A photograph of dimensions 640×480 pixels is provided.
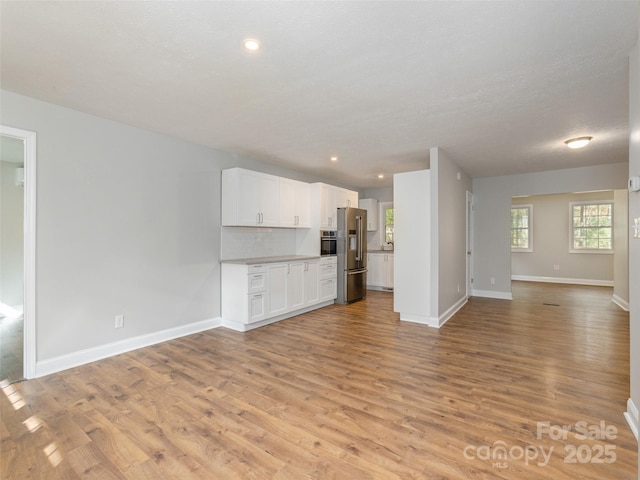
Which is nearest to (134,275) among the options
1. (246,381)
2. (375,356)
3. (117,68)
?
(246,381)

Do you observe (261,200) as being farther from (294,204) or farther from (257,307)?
(257,307)

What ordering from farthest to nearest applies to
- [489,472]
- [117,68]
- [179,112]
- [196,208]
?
[196,208], [179,112], [117,68], [489,472]

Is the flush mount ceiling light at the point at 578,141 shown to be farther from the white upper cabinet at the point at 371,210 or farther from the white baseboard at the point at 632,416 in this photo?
the white upper cabinet at the point at 371,210

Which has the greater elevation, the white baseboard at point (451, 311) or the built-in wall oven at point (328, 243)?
the built-in wall oven at point (328, 243)

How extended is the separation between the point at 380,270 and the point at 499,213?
111 inches

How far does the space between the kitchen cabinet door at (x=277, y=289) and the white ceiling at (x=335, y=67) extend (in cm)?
186

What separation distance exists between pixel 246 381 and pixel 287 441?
0.93 meters

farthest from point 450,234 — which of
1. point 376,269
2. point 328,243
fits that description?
point 376,269

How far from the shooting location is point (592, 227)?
8117 millimetres

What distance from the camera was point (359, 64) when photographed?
228 centimetres

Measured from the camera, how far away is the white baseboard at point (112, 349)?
293 centimetres

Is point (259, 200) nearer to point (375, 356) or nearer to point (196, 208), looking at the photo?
point (196, 208)

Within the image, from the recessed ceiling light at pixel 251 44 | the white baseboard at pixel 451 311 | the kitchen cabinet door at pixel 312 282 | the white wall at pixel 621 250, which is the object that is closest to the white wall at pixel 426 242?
the white baseboard at pixel 451 311

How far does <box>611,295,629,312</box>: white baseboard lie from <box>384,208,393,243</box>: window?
4478mm
